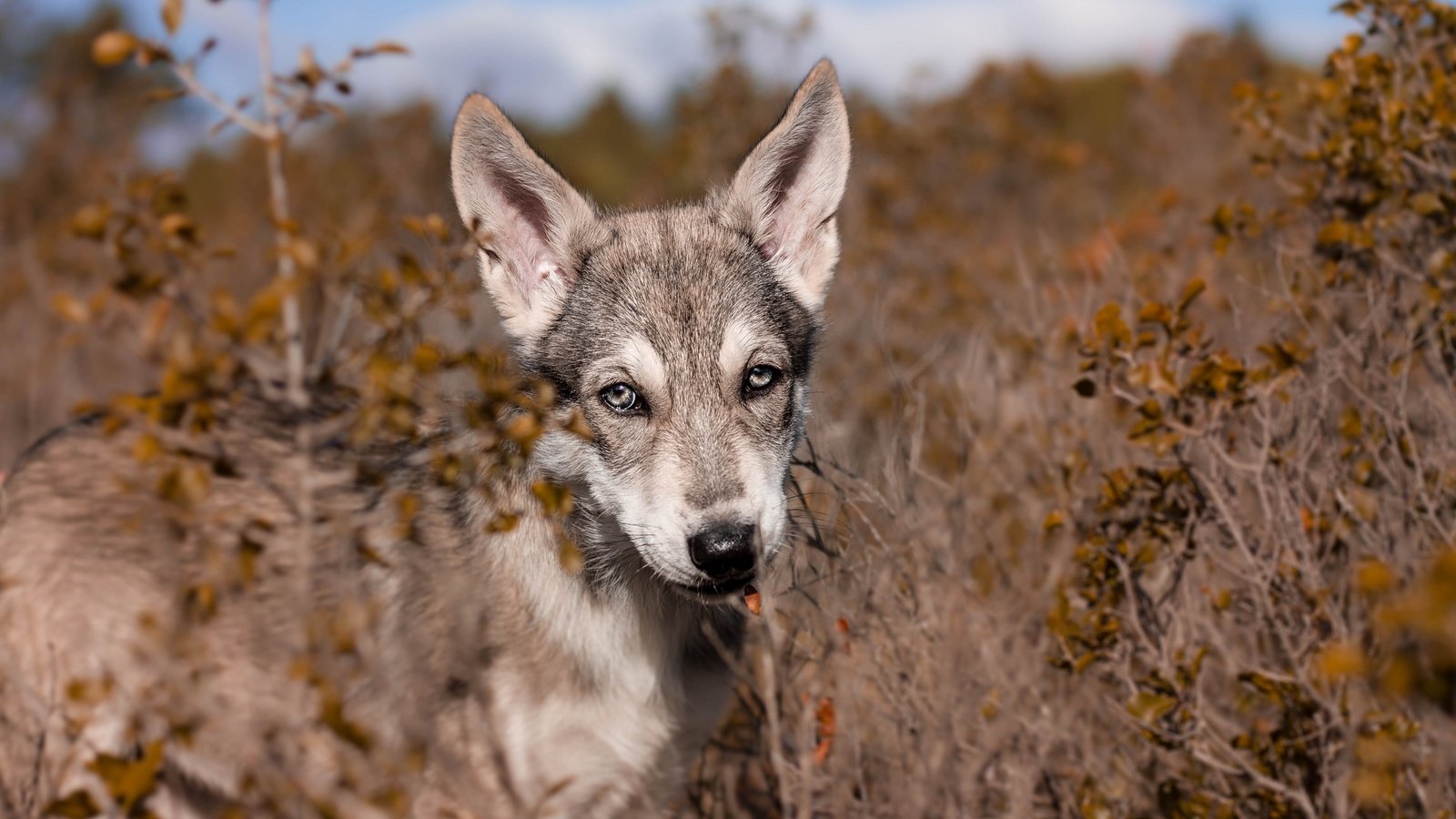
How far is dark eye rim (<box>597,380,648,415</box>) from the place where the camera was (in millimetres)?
3629

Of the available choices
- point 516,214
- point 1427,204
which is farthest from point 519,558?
point 1427,204

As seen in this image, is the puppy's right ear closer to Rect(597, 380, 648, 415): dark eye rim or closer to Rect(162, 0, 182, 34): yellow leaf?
Rect(597, 380, 648, 415): dark eye rim

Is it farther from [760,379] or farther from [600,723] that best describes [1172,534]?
[600,723]

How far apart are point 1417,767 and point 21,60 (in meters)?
27.5

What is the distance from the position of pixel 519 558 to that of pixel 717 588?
2.11 ft

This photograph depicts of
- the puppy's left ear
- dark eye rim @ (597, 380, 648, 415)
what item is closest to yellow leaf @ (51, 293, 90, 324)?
dark eye rim @ (597, 380, 648, 415)

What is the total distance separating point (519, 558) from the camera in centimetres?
342

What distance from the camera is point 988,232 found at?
1283cm

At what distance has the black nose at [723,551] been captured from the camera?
309 centimetres

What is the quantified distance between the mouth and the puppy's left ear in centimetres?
138

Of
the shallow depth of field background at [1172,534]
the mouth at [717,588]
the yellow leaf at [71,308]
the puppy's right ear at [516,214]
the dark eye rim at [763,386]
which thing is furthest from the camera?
the dark eye rim at [763,386]

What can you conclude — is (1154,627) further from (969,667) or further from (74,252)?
(74,252)

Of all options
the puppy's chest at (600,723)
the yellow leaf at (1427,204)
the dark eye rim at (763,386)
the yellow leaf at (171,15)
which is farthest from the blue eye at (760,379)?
the yellow leaf at (1427,204)

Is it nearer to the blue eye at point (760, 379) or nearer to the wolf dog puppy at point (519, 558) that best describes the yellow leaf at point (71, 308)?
the wolf dog puppy at point (519, 558)
